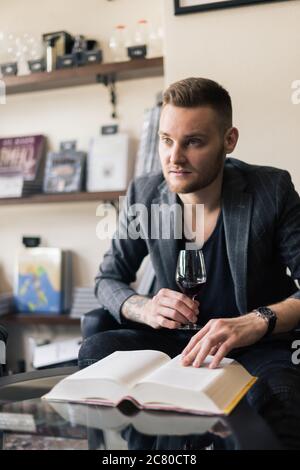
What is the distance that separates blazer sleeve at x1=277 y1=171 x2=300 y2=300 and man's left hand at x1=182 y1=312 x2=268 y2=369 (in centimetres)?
28

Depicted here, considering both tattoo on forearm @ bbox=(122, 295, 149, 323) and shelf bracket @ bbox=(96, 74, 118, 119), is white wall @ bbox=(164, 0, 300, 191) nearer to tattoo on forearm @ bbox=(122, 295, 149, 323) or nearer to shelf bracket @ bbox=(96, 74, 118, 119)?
shelf bracket @ bbox=(96, 74, 118, 119)

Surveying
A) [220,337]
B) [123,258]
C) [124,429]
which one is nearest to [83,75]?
[123,258]

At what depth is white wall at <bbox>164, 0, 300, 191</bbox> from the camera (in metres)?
2.04

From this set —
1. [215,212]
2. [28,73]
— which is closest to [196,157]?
[215,212]

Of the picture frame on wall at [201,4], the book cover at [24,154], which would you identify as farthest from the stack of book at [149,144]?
the book cover at [24,154]

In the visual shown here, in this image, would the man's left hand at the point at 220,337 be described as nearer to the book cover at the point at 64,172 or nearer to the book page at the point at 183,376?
the book page at the point at 183,376

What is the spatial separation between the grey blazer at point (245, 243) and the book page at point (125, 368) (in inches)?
15.4

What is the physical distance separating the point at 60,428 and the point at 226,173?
1034mm

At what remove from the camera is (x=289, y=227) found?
1.51 meters

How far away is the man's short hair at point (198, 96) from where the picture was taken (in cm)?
150

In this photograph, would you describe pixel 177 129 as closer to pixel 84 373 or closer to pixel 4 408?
pixel 84 373

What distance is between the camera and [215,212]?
1.63 meters

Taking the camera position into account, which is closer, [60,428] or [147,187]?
[60,428]

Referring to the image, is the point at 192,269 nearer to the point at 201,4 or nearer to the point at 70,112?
the point at 201,4
